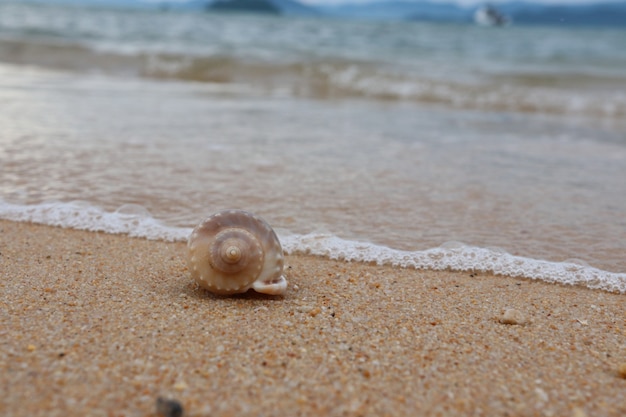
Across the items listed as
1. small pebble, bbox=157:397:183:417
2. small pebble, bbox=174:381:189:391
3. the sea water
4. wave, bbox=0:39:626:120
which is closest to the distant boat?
wave, bbox=0:39:626:120

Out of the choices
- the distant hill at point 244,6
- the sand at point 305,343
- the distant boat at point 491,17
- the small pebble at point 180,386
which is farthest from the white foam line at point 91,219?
the distant hill at point 244,6

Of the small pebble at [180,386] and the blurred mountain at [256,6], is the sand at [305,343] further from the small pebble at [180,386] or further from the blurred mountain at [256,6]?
the blurred mountain at [256,6]

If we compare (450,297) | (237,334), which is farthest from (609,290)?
(237,334)

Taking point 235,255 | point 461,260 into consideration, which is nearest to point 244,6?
point 461,260

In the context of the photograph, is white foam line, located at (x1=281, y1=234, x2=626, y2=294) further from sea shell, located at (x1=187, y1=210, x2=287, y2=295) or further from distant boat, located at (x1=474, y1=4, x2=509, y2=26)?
distant boat, located at (x1=474, y1=4, x2=509, y2=26)

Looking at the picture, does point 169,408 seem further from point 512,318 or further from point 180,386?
point 512,318
